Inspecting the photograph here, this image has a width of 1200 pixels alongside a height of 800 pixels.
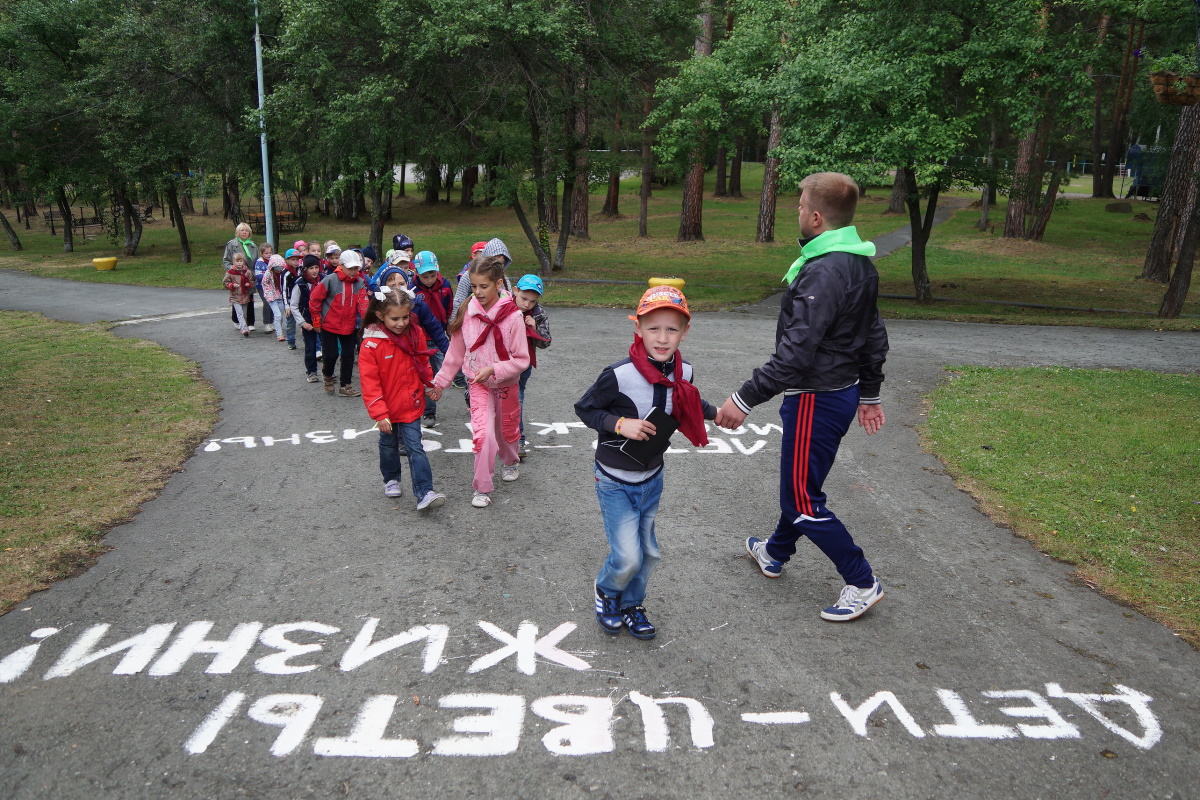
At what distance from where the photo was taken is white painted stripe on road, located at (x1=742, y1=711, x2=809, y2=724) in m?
3.52

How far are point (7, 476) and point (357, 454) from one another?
264 cm

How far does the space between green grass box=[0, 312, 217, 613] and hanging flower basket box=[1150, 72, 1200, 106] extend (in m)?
12.2

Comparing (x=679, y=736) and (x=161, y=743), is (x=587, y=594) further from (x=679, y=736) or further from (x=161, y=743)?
(x=161, y=743)

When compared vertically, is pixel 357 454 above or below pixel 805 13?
below

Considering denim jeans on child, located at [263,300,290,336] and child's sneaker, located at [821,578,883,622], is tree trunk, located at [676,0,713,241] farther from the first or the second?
child's sneaker, located at [821,578,883,622]

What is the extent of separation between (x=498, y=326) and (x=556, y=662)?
9.20ft

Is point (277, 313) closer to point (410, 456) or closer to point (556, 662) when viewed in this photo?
point (410, 456)

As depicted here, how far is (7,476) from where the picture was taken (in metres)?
6.54

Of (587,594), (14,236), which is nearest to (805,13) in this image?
(587,594)

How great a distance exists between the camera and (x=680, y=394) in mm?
3889

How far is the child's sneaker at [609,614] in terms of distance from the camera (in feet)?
13.8


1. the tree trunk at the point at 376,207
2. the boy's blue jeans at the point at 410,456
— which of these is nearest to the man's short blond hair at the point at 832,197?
the boy's blue jeans at the point at 410,456

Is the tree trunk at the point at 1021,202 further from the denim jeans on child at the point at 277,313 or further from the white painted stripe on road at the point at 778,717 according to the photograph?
the white painted stripe on road at the point at 778,717

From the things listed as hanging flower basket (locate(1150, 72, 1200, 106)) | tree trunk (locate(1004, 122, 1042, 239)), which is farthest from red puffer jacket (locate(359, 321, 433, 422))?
tree trunk (locate(1004, 122, 1042, 239))
